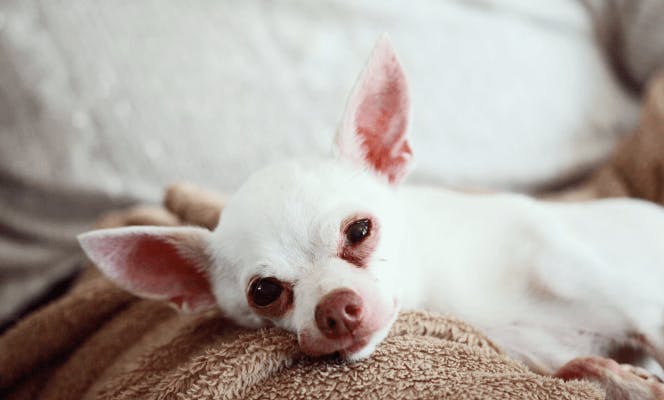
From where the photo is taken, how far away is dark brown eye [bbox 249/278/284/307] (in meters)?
0.97

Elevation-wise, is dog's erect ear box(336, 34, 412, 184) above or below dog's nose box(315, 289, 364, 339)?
above

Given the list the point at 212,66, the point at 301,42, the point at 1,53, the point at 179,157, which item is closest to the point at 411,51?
the point at 301,42

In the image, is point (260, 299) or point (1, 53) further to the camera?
point (1, 53)

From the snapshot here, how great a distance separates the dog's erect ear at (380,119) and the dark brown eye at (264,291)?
0.29 metres

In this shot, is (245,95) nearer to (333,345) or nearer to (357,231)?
(357,231)

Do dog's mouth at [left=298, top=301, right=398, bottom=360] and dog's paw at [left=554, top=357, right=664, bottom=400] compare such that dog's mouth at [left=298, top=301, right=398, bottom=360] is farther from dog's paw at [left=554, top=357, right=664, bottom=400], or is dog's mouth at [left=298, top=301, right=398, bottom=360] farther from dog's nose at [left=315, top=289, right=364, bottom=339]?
dog's paw at [left=554, top=357, right=664, bottom=400]

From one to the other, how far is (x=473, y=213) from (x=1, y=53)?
49.4 inches

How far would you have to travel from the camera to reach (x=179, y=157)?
1.71 meters

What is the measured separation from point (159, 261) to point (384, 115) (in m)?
0.52

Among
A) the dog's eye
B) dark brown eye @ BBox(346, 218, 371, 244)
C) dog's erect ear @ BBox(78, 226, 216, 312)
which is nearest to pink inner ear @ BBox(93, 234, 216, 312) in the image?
dog's erect ear @ BBox(78, 226, 216, 312)

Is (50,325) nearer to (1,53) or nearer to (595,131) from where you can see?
(1,53)

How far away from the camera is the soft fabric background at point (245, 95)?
5.17 ft

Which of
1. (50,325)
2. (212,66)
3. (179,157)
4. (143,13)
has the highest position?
(143,13)

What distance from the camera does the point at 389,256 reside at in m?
1.02
